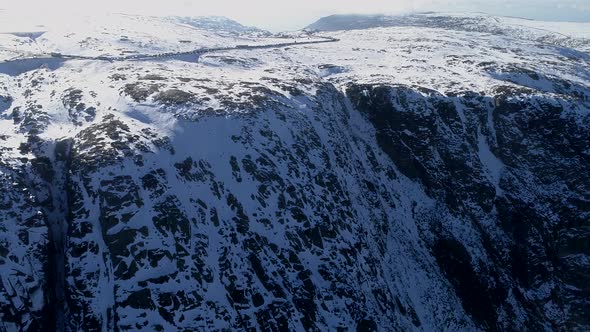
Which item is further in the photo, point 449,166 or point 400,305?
point 449,166

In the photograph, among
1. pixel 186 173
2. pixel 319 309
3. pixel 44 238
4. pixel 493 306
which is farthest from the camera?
pixel 493 306

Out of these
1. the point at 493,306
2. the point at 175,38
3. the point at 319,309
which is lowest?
the point at 493,306

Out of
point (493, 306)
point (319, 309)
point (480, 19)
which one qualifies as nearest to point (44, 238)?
point (319, 309)

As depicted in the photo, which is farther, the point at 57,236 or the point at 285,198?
the point at 285,198

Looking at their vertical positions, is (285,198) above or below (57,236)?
below

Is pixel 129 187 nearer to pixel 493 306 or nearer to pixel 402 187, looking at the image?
pixel 402 187

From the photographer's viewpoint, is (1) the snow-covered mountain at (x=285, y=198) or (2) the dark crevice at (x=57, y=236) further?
(1) the snow-covered mountain at (x=285, y=198)

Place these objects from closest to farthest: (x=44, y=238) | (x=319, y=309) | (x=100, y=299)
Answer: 1. (x=100, y=299)
2. (x=44, y=238)
3. (x=319, y=309)

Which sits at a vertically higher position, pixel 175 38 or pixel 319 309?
pixel 175 38
